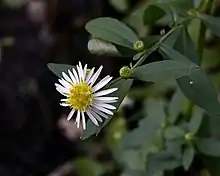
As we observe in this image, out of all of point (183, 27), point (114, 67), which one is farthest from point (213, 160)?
point (114, 67)

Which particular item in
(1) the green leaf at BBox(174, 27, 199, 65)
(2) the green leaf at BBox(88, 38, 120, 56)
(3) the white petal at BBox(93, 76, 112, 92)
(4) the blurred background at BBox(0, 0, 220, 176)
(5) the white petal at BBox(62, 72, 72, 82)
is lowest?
(3) the white petal at BBox(93, 76, 112, 92)

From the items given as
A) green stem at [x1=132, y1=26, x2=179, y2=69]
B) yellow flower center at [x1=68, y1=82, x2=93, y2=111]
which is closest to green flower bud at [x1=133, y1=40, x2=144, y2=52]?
green stem at [x1=132, y1=26, x2=179, y2=69]

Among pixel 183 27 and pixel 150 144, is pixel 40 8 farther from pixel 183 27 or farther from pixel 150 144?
pixel 183 27

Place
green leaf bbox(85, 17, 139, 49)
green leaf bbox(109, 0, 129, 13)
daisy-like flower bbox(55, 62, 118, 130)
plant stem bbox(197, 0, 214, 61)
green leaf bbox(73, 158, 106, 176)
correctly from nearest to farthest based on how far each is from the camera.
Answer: daisy-like flower bbox(55, 62, 118, 130) < green leaf bbox(85, 17, 139, 49) < plant stem bbox(197, 0, 214, 61) < green leaf bbox(73, 158, 106, 176) < green leaf bbox(109, 0, 129, 13)

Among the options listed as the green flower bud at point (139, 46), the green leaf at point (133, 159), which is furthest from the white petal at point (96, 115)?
the green leaf at point (133, 159)

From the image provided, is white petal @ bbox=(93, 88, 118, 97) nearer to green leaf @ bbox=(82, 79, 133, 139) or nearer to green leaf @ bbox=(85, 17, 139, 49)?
green leaf @ bbox=(82, 79, 133, 139)
